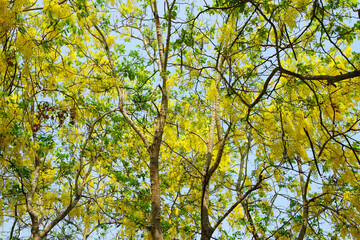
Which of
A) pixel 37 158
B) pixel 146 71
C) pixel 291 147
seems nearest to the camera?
pixel 291 147

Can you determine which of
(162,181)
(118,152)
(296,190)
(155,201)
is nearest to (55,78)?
(118,152)

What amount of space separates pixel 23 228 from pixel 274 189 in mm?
4373

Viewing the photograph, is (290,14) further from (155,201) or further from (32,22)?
(32,22)

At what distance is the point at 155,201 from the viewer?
133 inches

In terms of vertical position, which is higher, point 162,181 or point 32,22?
point 32,22

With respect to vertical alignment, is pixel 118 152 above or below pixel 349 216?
above

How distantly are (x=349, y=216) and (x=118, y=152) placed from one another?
13.0ft

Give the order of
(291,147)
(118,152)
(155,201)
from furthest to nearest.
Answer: (118,152)
(291,147)
(155,201)

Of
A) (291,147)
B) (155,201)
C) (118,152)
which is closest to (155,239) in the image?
(155,201)

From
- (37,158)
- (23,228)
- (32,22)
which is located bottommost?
(23,228)

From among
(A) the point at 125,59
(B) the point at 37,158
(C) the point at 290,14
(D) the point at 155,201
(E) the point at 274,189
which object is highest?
(A) the point at 125,59

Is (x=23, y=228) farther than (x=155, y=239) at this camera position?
Yes

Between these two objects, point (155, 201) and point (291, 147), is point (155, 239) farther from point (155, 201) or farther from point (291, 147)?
point (291, 147)

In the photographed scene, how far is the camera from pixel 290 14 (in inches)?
125
